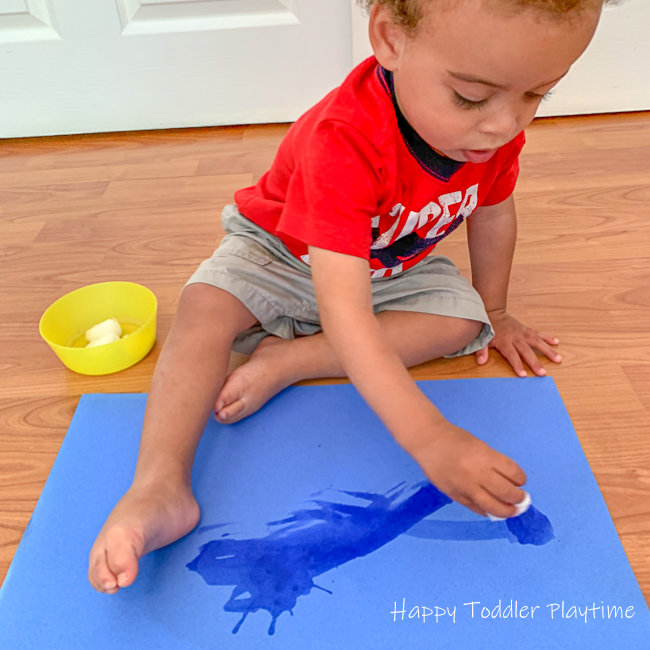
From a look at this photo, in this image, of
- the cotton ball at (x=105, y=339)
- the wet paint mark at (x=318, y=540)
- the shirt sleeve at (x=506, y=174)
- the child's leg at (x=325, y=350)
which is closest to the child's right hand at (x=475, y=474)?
the wet paint mark at (x=318, y=540)

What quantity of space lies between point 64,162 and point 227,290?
0.79m

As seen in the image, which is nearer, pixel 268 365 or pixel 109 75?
pixel 268 365

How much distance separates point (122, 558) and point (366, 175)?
1.22 ft

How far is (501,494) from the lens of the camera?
0.44 meters

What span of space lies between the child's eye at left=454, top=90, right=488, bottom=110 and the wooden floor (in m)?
0.35

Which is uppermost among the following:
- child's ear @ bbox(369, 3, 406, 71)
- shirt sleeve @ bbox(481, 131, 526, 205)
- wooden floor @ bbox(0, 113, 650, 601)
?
child's ear @ bbox(369, 3, 406, 71)

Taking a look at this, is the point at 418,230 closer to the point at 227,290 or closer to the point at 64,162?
the point at 227,290

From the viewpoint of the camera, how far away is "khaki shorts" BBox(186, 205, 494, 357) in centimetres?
67

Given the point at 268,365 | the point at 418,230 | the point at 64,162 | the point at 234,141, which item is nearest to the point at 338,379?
the point at 268,365

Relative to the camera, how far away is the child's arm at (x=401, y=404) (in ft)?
1.45

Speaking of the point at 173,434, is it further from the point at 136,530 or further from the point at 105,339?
the point at 105,339

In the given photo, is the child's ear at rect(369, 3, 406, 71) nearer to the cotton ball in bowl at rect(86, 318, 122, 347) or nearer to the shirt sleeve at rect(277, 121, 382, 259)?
the shirt sleeve at rect(277, 121, 382, 259)

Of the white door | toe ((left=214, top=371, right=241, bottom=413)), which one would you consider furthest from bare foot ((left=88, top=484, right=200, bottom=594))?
the white door

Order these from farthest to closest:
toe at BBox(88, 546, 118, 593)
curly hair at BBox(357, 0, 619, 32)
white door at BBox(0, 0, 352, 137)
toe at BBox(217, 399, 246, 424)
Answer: white door at BBox(0, 0, 352, 137)
toe at BBox(217, 399, 246, 424)
toe at BBox(88, 546, 118, 593)
curly hair at BBox(357, 0, 619, 32)
